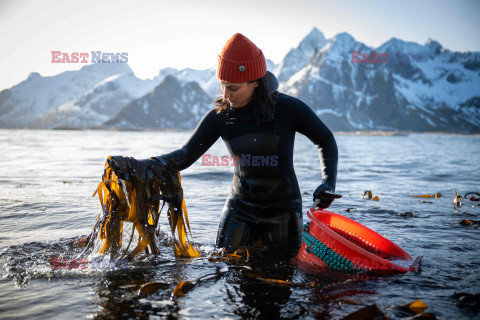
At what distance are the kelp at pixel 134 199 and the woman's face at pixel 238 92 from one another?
1072 millimetres

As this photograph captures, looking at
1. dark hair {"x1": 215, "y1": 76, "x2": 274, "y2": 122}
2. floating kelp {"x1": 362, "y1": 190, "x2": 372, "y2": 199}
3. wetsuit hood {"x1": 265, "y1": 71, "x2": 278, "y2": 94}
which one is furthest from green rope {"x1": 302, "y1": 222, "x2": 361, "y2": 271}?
floating kelp {"x1": 362, "y1": 190, "x2": 372, "y2": 199}

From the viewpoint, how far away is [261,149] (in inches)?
163

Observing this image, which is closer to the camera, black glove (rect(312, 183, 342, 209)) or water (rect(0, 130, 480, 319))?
water (rect(0, 130, 480, 319))

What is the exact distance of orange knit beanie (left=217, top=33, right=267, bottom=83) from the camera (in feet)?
12.7

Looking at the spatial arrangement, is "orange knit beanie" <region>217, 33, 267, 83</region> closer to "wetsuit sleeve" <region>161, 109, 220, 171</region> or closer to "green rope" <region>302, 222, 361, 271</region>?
"wetsuit sleeve" <region>161, 109, 220, 171</region>

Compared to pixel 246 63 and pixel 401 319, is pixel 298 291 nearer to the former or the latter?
pixel 401 319

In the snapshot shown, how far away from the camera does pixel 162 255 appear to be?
15.1 feet

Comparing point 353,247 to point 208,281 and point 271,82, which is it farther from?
point 271,82

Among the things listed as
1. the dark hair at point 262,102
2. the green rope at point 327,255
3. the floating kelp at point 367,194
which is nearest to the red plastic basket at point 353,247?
the green rope at point 327,255

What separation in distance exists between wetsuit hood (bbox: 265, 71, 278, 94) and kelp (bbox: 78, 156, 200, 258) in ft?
4.89

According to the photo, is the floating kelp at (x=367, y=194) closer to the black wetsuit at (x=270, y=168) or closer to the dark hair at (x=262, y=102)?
the black wetsuit at (x=270, y=168)

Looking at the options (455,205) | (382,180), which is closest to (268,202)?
(455,205)

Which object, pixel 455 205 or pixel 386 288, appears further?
pixel 455 205

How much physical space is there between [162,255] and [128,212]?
87 cm
